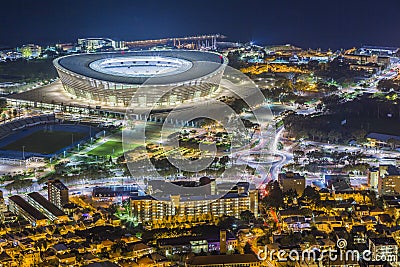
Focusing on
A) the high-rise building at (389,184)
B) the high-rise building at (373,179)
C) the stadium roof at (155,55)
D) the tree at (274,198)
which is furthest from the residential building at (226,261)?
the stadium roof at (155,55)

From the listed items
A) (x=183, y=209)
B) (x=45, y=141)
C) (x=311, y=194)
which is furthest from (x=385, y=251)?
(x=45, y=141)

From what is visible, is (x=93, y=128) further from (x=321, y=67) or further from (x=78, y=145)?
(x=321, y=67)

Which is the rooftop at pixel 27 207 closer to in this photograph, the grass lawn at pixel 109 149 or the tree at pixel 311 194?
the grass lawn at pixel 109 149

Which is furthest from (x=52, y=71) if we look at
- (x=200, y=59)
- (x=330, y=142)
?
(x=330, y=142)

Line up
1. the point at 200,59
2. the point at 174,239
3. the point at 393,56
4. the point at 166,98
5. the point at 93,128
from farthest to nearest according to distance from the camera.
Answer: the point at 393,56 → the point at 200,59 → the point at 166,98 → the point at 93,128 → the point at 174,239

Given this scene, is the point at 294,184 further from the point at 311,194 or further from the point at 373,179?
the point at 373,179

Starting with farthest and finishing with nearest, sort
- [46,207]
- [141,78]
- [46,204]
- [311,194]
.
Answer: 1. [141,78]
2. [311,194]
3. [46,204]
4. [46,207]
